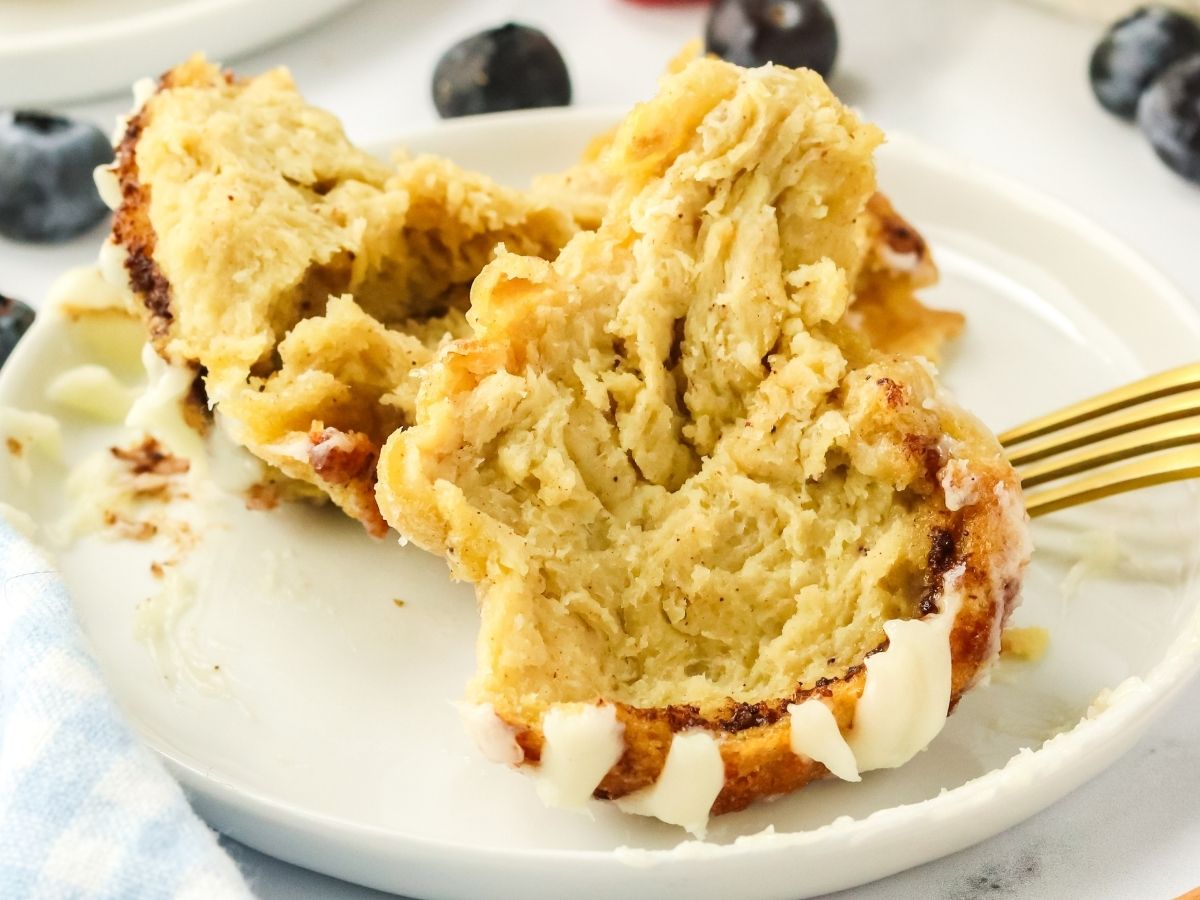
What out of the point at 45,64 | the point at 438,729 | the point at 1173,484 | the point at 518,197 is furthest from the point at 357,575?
the point at 45,64

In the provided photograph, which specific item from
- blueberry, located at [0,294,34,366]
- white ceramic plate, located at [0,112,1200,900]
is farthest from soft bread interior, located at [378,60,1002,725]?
blueberry, located at [0,294,34,366]

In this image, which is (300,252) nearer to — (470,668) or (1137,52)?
(470,668)

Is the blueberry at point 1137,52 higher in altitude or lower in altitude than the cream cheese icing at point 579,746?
lower

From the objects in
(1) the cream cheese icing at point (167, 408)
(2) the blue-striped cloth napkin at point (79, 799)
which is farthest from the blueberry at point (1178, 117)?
(2) the blue-striped cloth napkin at point (79, 799)

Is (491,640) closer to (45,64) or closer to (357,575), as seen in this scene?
(357,575)

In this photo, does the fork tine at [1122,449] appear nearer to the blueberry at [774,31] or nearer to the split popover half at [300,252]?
the split popover half at [300,252]

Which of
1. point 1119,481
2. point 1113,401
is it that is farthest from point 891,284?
point 1119,481
